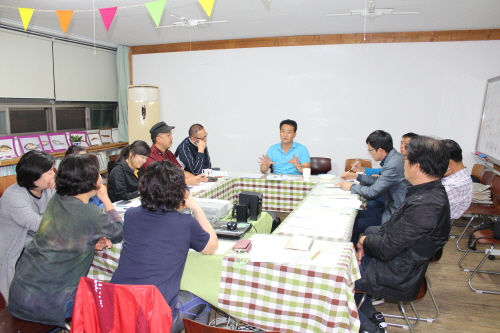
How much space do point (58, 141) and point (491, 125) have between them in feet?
18.6

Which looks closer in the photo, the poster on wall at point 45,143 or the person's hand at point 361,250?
the person's hand at point 361,250

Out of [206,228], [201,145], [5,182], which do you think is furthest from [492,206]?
[5,182]

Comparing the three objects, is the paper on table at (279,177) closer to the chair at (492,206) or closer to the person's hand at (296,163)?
the person's hand at (296,163)

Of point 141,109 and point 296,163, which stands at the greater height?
point 141,109

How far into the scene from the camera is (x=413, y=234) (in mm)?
1827

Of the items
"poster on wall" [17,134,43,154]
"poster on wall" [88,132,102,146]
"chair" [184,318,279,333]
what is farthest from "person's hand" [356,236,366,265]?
"poster on wall" [88,132,102,146]

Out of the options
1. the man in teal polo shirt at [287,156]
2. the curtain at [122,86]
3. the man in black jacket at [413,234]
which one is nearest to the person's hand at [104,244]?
the man in black jacket at [413,234]

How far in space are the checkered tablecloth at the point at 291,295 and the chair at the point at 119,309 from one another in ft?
1.39

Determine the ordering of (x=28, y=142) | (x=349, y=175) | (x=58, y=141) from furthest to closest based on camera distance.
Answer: (x=58, y=141), (x=28, y=142), (x=349, y=175)

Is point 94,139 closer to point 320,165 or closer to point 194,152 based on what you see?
point 194,152

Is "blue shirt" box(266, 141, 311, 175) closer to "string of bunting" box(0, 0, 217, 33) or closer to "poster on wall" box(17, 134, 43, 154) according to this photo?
"string of bunting" box(0, 0, 217, 33)

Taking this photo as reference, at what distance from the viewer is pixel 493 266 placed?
3.55 meters

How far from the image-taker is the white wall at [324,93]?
16.3 feet

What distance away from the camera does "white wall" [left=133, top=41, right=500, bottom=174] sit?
4.95m
